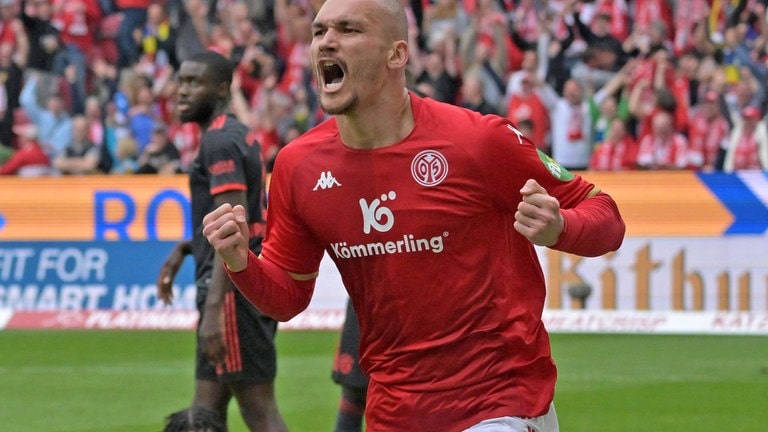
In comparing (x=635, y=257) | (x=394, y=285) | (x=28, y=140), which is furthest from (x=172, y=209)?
(x=394, y=285)

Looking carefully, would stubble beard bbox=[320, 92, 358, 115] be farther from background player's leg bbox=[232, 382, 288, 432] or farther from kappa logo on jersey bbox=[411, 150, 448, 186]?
background player's leg bbox=[232, 382, 288, 432]

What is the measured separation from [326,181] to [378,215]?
0.24 m

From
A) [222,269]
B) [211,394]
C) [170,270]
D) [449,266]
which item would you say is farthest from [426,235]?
[170,270]

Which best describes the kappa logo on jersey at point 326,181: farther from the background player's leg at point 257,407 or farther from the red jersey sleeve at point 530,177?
the background player's leg at point 257,407

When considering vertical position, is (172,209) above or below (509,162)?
below

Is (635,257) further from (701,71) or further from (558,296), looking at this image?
(701,71)

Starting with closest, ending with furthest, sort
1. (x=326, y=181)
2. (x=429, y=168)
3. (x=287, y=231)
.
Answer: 1. (x=429, y=168)
2. (x=326, y=181)
3. (x=287, y=231)

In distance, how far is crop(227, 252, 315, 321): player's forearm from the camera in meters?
5.04

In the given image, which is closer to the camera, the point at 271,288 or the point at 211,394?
the point at 271,288

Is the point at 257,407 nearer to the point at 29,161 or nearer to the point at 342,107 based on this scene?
the point at 342,107

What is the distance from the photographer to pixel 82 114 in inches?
834

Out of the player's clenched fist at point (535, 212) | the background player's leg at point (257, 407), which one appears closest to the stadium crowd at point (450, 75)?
the background player's leg at point (257, 407)

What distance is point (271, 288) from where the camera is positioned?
16.9 ft

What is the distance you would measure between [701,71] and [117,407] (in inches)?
391
